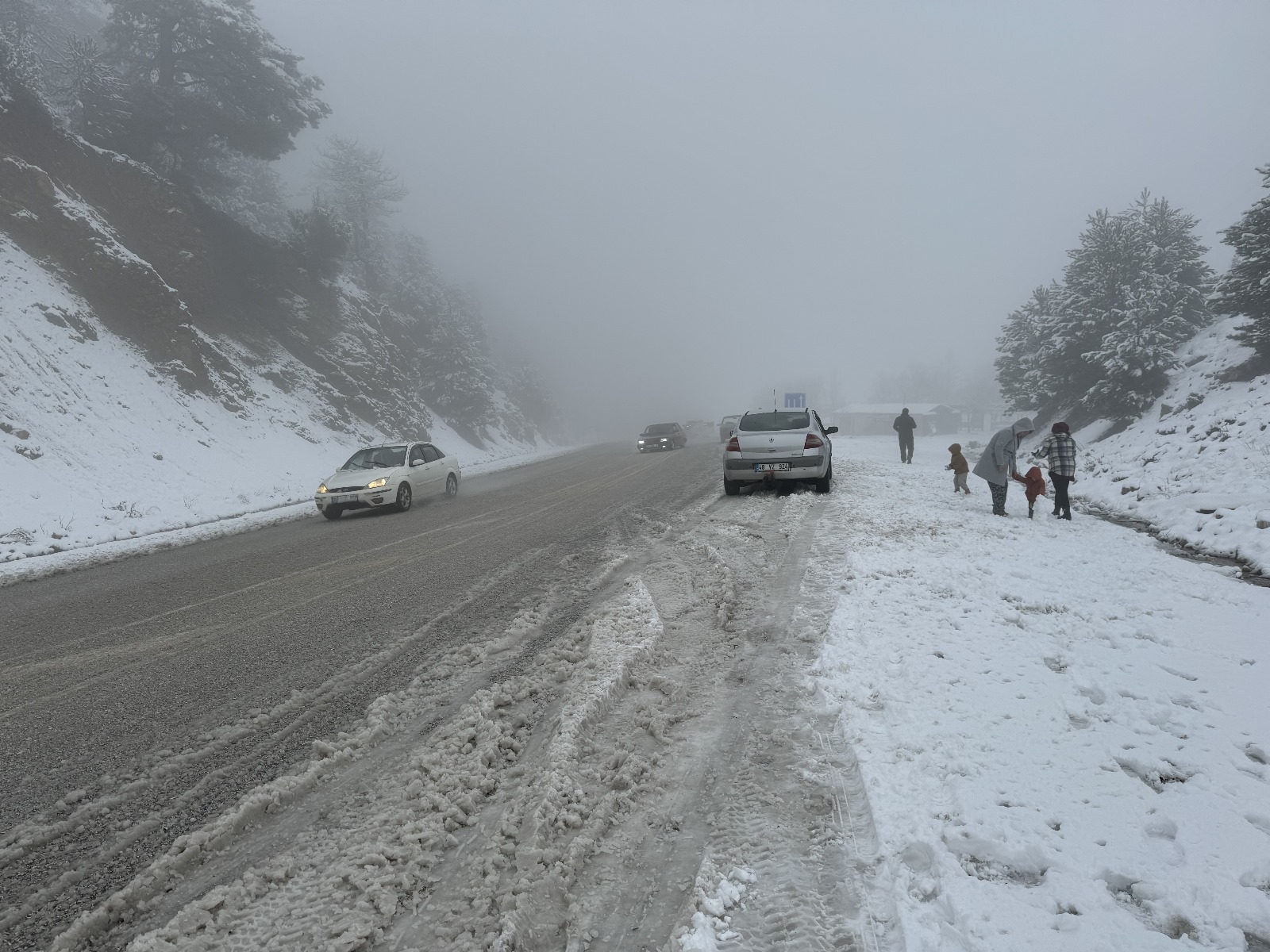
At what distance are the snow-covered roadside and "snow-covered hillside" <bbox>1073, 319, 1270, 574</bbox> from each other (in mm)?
2345

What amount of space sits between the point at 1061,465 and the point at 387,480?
11.5m

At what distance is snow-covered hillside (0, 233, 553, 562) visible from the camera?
482 inches

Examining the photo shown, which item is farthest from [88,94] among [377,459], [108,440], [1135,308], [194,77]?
[1135,308]

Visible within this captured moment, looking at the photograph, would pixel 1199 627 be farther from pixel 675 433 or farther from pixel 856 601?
pixel 675 433

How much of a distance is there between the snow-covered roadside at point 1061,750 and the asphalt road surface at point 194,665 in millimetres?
2793

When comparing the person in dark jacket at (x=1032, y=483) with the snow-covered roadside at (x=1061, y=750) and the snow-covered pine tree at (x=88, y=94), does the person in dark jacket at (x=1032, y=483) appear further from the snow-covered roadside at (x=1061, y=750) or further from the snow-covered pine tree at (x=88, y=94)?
the snow-covered pine tree at (x=88, y=94)

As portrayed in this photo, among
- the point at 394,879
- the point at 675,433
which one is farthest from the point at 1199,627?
the point at 675,433

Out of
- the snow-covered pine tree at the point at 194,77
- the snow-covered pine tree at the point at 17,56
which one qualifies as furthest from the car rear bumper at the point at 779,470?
the snow-covered pine tree at the point at 194,77

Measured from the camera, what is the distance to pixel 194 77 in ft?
86.2

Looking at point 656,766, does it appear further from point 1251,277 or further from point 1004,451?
point 1251,277

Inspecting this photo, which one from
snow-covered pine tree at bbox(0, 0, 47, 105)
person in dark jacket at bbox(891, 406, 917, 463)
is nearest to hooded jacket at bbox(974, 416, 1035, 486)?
person in dark jacket at bbox(891, 406, 917, 463)

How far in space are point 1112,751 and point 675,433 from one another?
29567 mm

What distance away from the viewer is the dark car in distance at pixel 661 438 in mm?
30828

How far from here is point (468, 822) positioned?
8.28 ft
